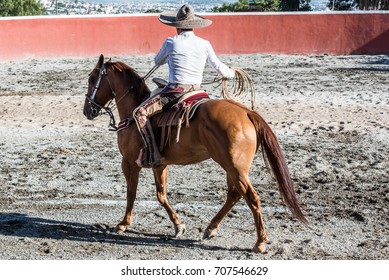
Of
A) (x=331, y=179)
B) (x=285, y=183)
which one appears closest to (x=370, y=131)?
(x=331, y=179)

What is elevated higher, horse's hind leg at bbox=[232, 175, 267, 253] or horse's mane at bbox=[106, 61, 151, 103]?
horse's mane at bbox=[106, 61, 151, 103]

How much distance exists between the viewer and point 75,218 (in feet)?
24.0

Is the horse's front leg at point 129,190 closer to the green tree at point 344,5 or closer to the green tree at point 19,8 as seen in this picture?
the green tree at point 344,5

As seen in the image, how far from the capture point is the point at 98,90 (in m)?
7.20

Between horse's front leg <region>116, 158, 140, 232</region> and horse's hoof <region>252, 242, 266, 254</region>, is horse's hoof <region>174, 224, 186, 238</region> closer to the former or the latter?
horse's front leg <region>116, 158, 140, 232</region>

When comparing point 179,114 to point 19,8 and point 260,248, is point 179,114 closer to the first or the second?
point 260,248

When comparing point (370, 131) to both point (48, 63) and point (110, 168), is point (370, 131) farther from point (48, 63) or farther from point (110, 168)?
point (48, 63)

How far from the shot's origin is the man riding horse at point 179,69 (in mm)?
6484

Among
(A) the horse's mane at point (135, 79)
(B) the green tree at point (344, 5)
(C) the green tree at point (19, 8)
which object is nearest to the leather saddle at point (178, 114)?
(A) the horse's mane at point (135, 79)

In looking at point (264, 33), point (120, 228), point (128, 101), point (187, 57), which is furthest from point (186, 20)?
point (264, 33)

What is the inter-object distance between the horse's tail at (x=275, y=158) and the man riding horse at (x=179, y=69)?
2.30ft

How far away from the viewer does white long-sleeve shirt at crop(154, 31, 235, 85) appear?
6.47 metres

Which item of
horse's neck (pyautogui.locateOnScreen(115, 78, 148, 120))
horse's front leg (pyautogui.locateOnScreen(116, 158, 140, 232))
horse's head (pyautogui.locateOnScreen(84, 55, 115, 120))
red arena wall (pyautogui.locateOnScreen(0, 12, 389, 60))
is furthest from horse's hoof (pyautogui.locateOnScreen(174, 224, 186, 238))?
red arena wall (pyautogui.locateOnScreen(0, 12, 389, 60))
